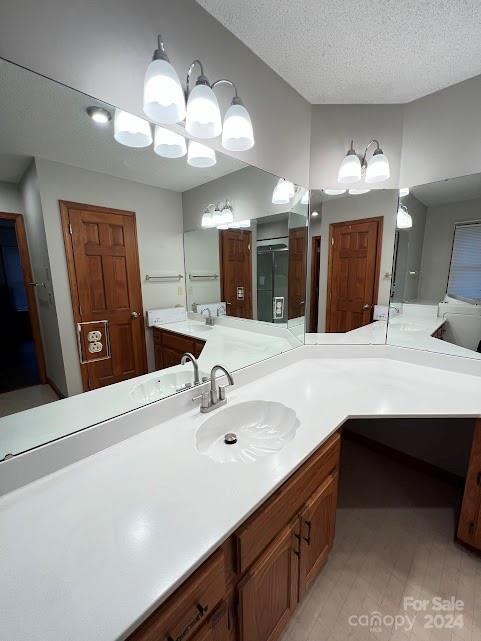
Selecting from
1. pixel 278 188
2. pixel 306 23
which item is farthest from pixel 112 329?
pixel 306 23

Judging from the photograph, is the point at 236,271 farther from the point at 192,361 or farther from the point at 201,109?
the point at 201,109

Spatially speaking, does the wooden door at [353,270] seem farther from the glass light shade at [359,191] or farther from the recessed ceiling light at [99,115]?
the recessed ceiling light at [99,115]

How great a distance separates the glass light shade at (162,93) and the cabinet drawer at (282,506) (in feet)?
4.59

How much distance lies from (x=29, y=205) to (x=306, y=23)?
4.52ft

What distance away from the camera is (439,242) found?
1.64 metres

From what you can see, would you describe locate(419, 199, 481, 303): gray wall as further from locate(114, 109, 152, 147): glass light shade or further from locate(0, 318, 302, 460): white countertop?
locate(114, 109, 152, 147): glass light shade

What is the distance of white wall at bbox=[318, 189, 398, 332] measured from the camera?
70.1 inches

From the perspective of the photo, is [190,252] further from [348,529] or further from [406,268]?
[348,529]

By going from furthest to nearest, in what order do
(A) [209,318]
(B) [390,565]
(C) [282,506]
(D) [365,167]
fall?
1. (D) [365,167]
2. (A) [209,318]
3. (B) [390,565]
4. (C) [282,506]

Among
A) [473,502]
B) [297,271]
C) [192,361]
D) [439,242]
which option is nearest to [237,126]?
[297,271]

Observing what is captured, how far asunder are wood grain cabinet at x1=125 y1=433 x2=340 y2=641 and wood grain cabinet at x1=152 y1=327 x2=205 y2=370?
68cm

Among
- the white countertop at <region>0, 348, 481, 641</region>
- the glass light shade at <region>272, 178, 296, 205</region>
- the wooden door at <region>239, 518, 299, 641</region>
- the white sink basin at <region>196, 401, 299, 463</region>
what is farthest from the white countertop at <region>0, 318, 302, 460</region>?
the glass light shade at <region>272, 178, 296, 205</region>

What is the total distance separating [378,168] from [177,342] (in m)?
1.62

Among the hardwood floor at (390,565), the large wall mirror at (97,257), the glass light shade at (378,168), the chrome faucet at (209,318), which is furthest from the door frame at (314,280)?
the hardwood floor at (390,565)
